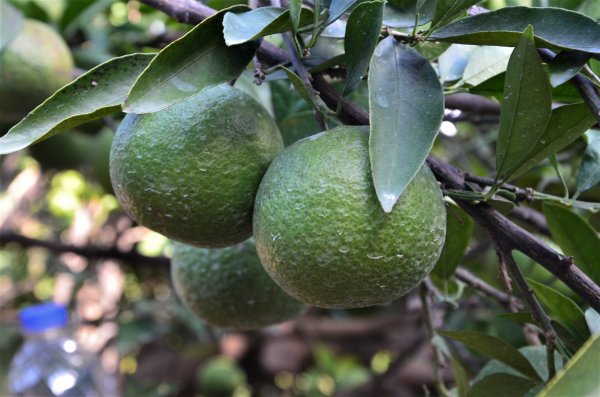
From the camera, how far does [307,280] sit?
660mm

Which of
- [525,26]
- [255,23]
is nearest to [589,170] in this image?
[525,26]

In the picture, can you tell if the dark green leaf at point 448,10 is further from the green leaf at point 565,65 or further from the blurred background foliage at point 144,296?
the blurred background foliage at point 144,296

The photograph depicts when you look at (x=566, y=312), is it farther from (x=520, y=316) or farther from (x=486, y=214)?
(x=486, y=214)

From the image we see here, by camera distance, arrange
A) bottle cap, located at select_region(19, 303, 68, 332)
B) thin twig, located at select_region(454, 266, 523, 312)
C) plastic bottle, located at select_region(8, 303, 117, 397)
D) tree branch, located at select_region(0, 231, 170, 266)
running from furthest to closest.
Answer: plastic bottle, located at select_region(8, 303, 117, 397)
tree branch, located at select_region(0, 231, 170, 266)
bottle cap, located at select_region(19, 303, 68, 332)
thin twig, located at select_region(454, 266, 523, 312)

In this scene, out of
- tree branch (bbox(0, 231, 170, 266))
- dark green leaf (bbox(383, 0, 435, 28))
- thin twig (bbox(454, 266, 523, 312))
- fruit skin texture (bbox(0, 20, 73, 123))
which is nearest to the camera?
dark green leaf (bbox(383, 0, 435, 28))

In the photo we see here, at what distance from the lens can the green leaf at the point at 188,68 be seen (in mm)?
642

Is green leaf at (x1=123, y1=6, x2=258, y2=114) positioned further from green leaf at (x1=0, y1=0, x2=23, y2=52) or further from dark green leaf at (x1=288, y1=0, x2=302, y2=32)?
green leaf at (x1=0, y1=0, x2=23, y2=52)

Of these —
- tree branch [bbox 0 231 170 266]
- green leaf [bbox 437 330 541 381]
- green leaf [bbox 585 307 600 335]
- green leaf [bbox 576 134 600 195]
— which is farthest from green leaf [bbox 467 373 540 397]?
tree branch [bbox 0 231 170 266]

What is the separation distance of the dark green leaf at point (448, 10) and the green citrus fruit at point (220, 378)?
6.11ft

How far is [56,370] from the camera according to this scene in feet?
7.63

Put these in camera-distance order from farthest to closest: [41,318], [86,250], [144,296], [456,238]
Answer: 1. [144,296]
2. [86,250]
3. [41,318]
4. [456,238]

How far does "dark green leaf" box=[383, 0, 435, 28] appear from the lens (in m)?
0.71

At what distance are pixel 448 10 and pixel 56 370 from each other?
210cm

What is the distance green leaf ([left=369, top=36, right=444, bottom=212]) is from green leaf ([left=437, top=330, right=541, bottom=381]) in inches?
11.8
